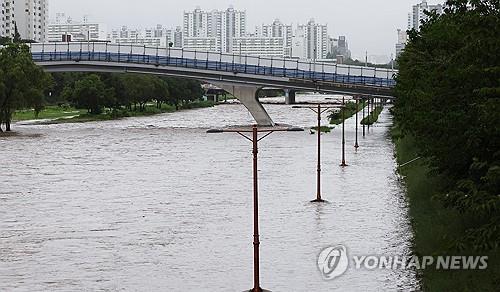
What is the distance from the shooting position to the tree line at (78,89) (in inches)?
2403

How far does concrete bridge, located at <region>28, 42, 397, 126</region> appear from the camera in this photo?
6412 cm

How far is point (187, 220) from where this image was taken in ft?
71.9

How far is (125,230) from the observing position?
20.3 meters

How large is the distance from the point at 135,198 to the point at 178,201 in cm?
153

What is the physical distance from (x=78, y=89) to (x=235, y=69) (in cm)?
2351

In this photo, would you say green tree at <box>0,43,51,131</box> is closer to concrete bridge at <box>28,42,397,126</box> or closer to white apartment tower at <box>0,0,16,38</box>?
concrete bridge at <box>28,42,397,126</box>

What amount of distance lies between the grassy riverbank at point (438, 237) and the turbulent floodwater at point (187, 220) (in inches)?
17.1

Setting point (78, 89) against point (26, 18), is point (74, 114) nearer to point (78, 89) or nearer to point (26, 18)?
point (78, 89)

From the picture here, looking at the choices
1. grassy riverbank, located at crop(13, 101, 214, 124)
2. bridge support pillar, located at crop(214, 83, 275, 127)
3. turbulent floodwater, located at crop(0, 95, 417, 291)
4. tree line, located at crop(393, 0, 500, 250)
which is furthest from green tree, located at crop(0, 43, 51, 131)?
tree line, located at crop(393, 0, 500, 250)

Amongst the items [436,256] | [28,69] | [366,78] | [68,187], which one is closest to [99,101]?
[28,69]

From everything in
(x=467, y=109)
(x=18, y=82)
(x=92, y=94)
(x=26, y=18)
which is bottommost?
(x=92, y=94)

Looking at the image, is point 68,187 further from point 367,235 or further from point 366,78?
point 366,78

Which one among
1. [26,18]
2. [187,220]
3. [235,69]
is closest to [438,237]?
[187,220]

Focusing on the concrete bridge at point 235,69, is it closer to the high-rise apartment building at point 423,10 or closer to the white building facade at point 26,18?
the high-rise apartment building at point 423,10
